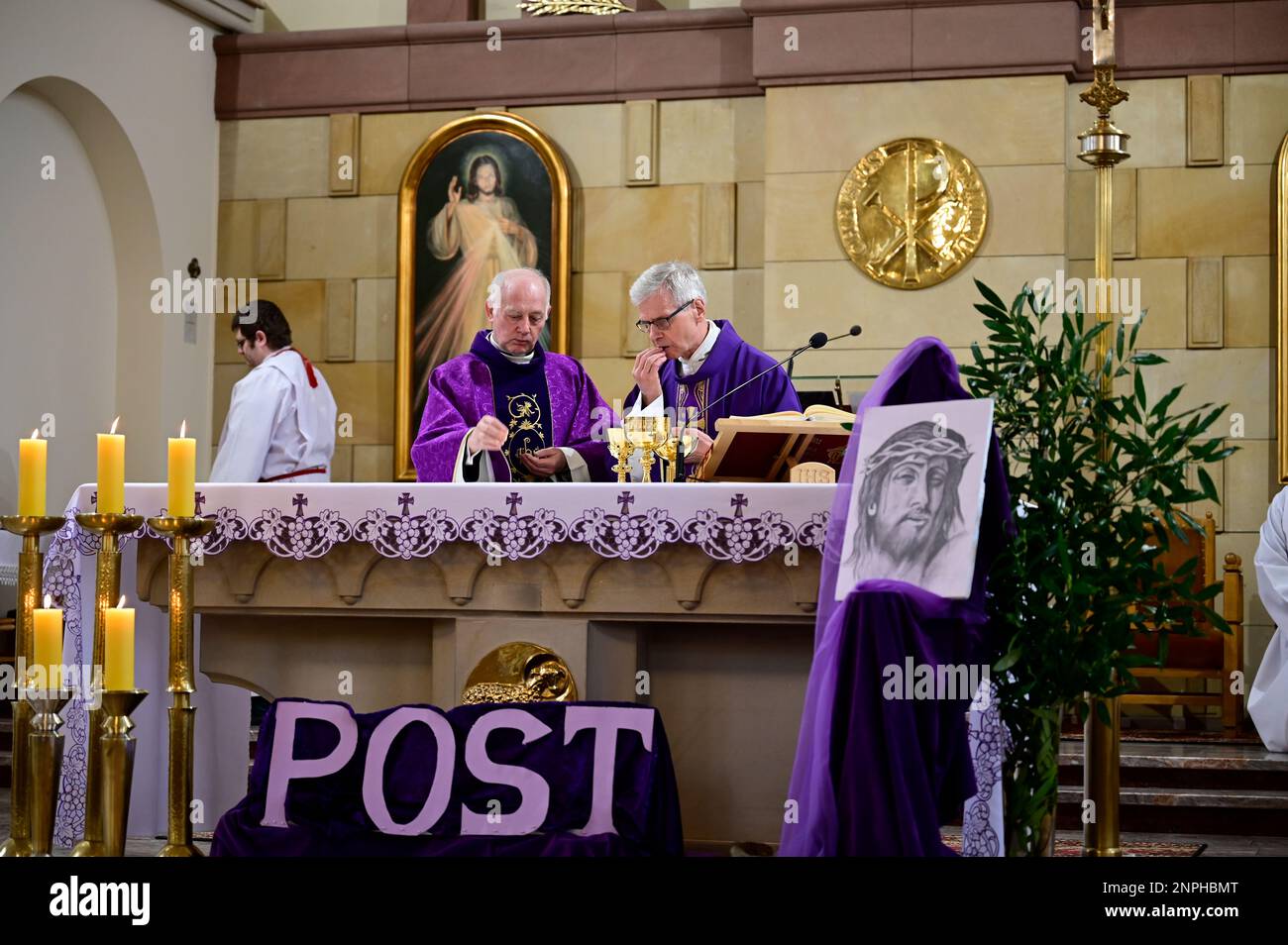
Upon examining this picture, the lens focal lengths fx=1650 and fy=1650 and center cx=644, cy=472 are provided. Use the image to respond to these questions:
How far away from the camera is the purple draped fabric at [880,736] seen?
11.2 ft

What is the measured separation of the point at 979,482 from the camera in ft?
11.8

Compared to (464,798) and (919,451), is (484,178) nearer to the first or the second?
(464,798)

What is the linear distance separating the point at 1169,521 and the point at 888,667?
0.84 meters

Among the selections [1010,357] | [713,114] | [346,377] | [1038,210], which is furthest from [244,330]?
[1010,357]

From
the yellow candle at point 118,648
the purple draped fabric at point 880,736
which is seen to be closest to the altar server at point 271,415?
the yellow candle at point 118,648

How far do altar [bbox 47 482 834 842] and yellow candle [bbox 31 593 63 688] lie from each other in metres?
0.68

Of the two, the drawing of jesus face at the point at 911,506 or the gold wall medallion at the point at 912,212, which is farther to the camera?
the gold wall medallion at the point at 912,212

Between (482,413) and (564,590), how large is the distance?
4.58 feet

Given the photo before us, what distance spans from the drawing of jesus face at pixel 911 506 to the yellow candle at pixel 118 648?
161cm

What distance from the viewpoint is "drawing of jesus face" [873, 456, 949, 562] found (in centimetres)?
359
